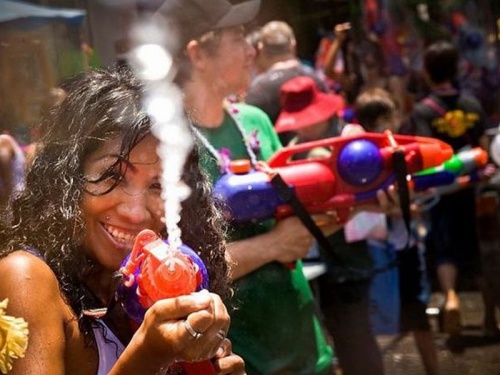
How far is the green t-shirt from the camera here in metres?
2.33

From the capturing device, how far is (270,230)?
2361 mm

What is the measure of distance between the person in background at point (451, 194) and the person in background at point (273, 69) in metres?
0.75

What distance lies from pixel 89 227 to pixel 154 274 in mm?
236

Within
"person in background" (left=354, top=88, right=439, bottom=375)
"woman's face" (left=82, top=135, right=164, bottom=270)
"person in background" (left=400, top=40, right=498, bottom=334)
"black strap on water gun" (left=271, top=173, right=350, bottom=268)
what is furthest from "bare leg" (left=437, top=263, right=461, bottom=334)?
"woman's face" (left=82, top=135, right=164, bottom=270)

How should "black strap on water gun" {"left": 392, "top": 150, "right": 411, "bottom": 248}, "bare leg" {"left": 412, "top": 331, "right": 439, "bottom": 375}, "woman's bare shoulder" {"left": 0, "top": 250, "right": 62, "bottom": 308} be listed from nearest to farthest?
"woman's bare shoulder" {"left": 0, "top": 250, "right": 62, "bottom": 308} < "black strap on water gun" {"left": 392, "top": 150, "right": 411, "bottom": 248} < "bare leg" {"left": 412, "top": 331, "right": 439, "bottom": 375}

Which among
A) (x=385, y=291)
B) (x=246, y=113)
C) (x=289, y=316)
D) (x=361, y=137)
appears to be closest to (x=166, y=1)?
(x=246, y=113)

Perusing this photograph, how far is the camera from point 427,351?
3945 mm

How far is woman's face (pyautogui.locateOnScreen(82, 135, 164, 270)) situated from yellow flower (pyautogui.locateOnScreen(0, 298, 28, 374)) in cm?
25

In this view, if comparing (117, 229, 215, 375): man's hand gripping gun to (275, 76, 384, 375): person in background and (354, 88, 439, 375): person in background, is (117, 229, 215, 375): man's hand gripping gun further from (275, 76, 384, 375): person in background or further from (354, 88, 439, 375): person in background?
(354, 88, 439, 375): person in background

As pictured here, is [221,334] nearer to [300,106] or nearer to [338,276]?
[300,106]

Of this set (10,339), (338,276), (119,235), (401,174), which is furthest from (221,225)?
(338,276)

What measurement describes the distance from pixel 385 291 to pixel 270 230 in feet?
4.80

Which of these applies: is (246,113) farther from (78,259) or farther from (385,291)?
(385,291)

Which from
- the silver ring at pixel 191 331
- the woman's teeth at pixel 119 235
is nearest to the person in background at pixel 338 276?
the woman's teeth at pixel 119 235
